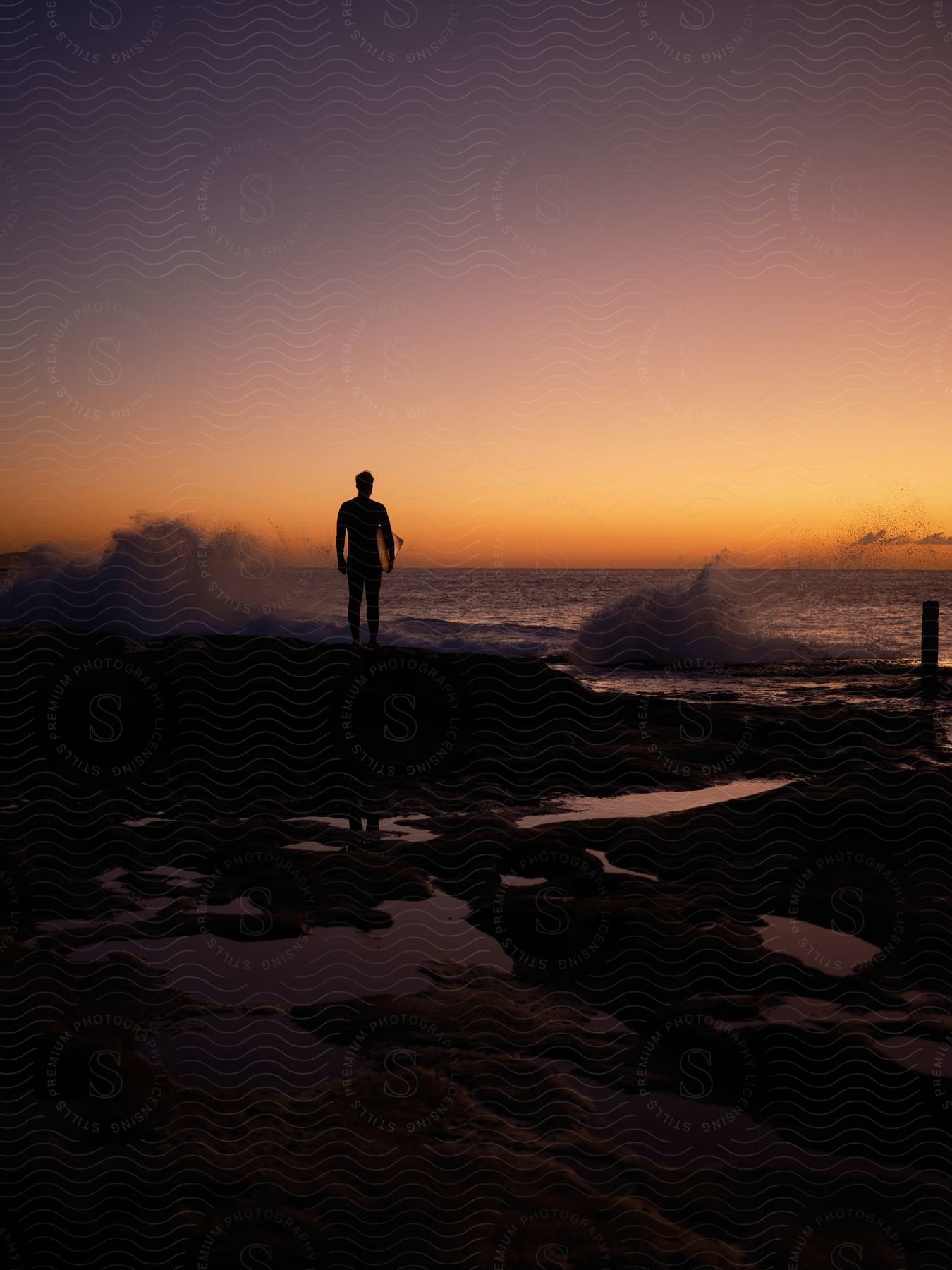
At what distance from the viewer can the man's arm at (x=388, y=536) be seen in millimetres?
11882

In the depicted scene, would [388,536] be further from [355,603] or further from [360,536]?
[355,603]

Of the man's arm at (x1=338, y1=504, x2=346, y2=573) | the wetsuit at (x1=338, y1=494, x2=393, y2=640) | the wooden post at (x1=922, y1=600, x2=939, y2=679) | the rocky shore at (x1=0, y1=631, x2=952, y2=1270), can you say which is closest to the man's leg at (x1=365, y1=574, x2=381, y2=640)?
the wetsuit at (x1=338, y1=494, x2=393, y2=640)

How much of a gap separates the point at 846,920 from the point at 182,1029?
423 centimetres

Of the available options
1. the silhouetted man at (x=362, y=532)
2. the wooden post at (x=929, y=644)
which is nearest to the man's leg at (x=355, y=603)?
the silhouetted man at (x=362, y=532)

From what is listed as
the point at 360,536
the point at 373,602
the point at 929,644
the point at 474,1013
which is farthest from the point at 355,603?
the point at 929,644

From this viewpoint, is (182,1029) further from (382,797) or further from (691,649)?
(691,649)

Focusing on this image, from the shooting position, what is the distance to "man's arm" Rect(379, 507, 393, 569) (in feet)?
39.0

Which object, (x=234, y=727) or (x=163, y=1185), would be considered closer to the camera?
(x=163, y=1185)

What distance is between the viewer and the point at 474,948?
512 cm

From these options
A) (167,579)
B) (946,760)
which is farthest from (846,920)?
(167,579)

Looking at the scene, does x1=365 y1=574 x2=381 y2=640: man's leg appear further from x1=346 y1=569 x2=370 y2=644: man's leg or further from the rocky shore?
the rocky shore

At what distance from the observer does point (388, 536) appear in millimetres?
11969

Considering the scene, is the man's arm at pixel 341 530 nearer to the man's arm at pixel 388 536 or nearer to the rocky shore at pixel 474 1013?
the man's arm at pixel 388 536

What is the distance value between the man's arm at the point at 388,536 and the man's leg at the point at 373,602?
330mm
